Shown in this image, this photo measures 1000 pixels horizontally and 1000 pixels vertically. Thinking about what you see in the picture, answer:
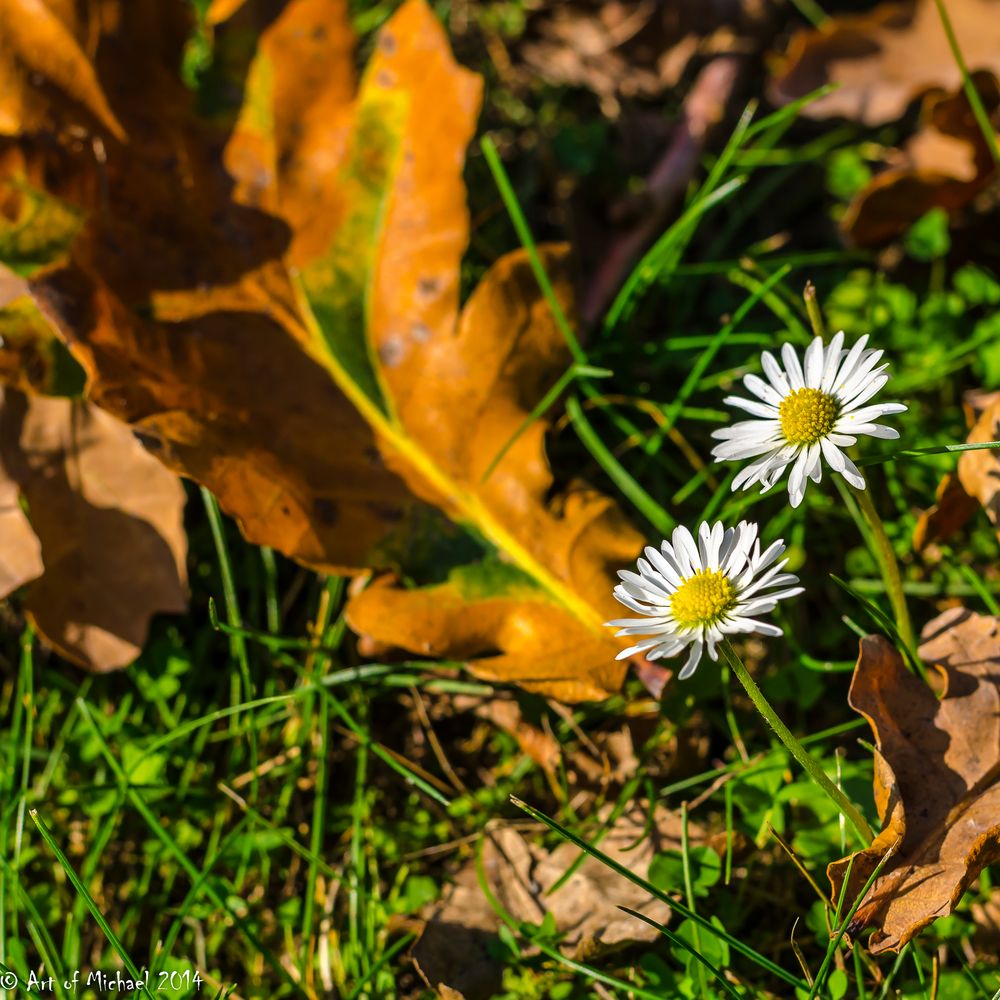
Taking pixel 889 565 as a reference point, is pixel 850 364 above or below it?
above

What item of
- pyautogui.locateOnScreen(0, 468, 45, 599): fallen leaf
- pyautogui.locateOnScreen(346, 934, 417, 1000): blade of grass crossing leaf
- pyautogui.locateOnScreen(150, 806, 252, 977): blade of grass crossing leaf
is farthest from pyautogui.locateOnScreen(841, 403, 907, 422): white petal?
pyautogui.locateOnScreen(0, 468, 45, 599): fallen leaf

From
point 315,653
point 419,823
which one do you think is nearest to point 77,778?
point 315,653

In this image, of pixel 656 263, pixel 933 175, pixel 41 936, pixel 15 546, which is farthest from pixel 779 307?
pixel 41 936

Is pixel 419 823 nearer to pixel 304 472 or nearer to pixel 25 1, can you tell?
pixel 304 472

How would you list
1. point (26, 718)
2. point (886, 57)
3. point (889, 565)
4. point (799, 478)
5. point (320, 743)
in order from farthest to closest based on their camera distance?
1. point (886, 57)
2. point (26, 718)
3. point (320, 743)
4. point (889, 565)
5. point (799, 478)

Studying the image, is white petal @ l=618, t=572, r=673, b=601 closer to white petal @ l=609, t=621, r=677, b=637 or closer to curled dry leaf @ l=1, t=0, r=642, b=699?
white petal @ l=609, t=621, r=677, b=637

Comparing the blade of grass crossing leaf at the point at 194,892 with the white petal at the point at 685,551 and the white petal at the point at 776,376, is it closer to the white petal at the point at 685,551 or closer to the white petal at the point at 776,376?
the white petal at the point at 685,551

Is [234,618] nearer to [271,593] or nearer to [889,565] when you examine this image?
[271,593]
